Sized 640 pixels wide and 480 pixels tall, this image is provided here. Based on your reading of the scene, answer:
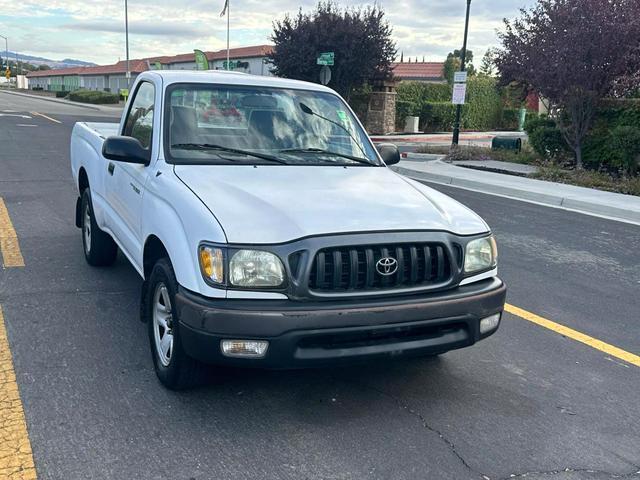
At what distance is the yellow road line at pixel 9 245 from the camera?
6.22 meters

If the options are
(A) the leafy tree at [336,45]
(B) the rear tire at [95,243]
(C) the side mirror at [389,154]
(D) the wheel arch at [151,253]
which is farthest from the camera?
(A) the leafy tree at [336,45]

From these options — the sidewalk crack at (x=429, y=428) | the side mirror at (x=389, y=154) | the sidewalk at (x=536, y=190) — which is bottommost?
the sidewalk crack at (x=429, y=428)

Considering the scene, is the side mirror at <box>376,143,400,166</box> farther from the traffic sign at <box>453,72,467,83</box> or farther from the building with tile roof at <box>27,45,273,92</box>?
the building with tile roof at <box>27,45,273,92</box>

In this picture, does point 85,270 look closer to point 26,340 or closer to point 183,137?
point 26,340

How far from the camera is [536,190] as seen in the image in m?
13.1

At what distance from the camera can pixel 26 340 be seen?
437 centimetres

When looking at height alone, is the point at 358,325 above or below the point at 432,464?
above

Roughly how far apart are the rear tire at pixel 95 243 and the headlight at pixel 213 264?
301cm

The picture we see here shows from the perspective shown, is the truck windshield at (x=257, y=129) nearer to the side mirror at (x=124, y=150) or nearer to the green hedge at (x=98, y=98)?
the side mirror at (x=124, y=150)

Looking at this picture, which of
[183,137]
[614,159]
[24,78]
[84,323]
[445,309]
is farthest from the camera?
[24,78]

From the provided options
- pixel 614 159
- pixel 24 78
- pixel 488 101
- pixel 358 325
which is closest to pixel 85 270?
pixel 358 325

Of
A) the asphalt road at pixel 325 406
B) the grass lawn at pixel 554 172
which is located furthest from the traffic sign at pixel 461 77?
the asphalt road at pixel 325 406

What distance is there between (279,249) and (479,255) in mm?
1205

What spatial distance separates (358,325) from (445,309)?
1.69ft
